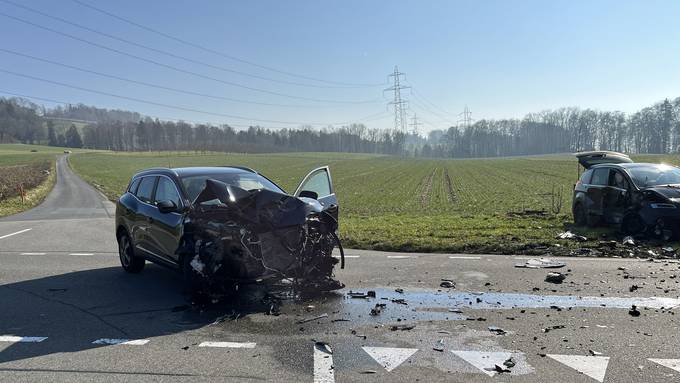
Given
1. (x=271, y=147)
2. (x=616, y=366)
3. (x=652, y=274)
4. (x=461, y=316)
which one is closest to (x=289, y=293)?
(x=461, y=316)

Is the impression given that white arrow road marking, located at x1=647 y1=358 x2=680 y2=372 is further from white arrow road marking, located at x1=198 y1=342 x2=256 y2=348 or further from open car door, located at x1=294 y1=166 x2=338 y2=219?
open car door, located at x1=294 y1=166 x2=338 y2=219

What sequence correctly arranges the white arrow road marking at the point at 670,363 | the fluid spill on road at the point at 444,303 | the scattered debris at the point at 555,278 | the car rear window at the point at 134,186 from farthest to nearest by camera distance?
the car rear window at the point at 134,186, the scattered debris at the point at 555,278, the fluid spill on road at the point at 444,303, the white arrow road marking at the point at 670,363

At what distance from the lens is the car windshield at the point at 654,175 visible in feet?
35.8

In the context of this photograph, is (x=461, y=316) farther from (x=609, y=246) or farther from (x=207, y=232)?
(x=609, y=246)

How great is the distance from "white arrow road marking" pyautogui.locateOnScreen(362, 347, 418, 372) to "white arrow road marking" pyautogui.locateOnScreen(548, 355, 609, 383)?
4.11 feet

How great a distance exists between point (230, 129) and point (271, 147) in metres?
24.3

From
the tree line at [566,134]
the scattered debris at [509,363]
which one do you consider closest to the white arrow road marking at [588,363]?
the scattered debris at [509,363]

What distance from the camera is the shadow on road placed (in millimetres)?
5176

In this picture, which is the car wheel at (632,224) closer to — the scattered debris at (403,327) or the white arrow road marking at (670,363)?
the white arrow road marking at (670,363)

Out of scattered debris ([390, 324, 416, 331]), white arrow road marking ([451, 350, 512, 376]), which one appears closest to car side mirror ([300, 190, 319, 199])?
scattered debris ([390, 324, 416, 331])

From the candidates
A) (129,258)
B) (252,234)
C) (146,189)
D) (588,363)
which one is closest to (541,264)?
(588,363)

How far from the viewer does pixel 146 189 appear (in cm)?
827

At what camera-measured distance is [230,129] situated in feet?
375

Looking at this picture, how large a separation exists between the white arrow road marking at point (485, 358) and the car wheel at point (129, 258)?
5.82 metres
